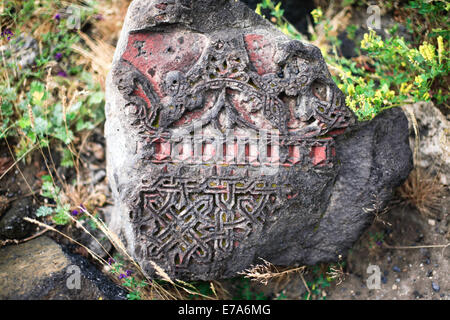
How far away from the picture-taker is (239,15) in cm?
276

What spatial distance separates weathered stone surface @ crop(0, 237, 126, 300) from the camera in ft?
9.14

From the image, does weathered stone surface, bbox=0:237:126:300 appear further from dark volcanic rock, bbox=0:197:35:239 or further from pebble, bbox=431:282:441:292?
pebble, bbox=431:282:441:292

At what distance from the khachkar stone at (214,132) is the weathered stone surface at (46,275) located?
55cm

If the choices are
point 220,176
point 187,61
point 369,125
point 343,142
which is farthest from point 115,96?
point 369,125

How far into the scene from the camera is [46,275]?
2.88 m

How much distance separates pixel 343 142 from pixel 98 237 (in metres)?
2.12

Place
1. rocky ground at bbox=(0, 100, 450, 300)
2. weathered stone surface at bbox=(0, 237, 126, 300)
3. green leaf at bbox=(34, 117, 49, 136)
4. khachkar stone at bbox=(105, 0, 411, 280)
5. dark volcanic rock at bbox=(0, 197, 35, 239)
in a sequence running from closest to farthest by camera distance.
→ khachkar stone at bbox=(105, 0, 411, 280), weathered stone surface at bbox=(0, 237, 126, 300), rocky ground at bbox=(0, 100, 450, 300), dark volcanic rock at bbox=(0, 197, 35, 239), green leaf at bbox=(34, 117, 49, 136)

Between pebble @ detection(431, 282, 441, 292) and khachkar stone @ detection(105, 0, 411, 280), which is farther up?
khachkar stone @ detection(105, 0, 411, 280)

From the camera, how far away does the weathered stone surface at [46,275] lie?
9.14ft

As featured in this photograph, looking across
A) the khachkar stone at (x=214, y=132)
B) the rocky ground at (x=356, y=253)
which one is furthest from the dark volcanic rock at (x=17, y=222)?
the khachkar stone at (x=214, y=132)

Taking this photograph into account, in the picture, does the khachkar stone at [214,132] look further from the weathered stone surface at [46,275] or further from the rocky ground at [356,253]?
the rocky ground at [356,253]

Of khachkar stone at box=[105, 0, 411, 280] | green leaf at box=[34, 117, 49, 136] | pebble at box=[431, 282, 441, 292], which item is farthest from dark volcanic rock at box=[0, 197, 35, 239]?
pebble at box=[431, 282, 441, 292]

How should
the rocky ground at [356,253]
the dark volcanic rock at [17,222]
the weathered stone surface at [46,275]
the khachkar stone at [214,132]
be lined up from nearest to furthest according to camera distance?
the khachkar stone at [214,132]
the weathered stone surface at [46,275]
the rocky ground at [356,253]
the dark volcanic rock at [17,222]

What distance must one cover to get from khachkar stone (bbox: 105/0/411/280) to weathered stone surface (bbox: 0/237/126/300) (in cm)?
55
